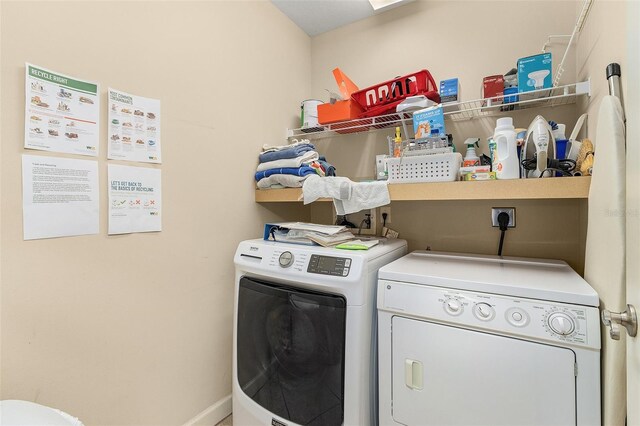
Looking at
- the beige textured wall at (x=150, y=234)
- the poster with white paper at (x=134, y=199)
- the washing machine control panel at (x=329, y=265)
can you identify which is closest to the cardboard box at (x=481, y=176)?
the washing machine control panel at (x=329, y=265)

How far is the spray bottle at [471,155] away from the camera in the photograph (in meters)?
1.37

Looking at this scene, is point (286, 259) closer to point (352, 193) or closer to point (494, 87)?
point (352, 193)

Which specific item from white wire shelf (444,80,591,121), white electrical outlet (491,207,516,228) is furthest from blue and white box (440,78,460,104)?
white electrical outlet (491,207,516,228)

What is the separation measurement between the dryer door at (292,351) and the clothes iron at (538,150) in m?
0.92

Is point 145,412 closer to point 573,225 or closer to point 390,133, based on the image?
point 390,133

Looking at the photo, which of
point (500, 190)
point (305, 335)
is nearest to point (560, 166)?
point (500, 190)

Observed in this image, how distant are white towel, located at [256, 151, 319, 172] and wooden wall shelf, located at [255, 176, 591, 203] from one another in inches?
20.9

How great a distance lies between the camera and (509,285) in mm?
967

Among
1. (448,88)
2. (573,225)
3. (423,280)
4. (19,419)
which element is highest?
(448,88)

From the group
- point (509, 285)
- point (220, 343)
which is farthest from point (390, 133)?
point (220, 343)

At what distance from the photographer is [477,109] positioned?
5.10 ft

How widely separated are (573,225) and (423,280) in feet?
3.25

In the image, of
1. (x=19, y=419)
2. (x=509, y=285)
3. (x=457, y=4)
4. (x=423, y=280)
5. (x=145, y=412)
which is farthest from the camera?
(x=457, y=4)

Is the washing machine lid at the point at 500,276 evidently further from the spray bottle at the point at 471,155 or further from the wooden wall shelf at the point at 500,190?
the spray bottle at the point at 471,155
